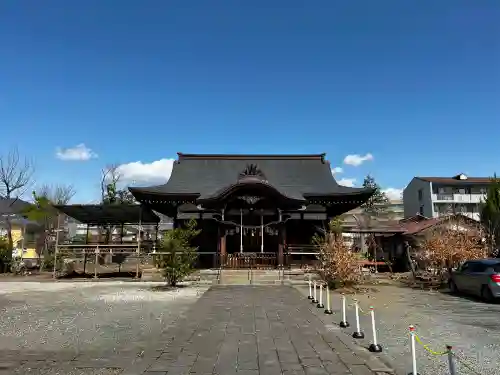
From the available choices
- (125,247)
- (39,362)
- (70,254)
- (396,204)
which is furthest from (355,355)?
(396,204)

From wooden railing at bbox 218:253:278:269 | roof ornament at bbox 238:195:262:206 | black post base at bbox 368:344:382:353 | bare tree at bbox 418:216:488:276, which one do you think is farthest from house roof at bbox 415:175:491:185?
black post base at bbox 368:344:382:353

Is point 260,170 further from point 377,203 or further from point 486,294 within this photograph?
point 377,203

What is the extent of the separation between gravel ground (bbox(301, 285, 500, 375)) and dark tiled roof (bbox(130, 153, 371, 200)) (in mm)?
11213

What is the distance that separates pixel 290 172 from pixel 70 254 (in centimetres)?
1589

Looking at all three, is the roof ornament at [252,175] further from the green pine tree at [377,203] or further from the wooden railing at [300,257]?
the green pine tree at [377,203]

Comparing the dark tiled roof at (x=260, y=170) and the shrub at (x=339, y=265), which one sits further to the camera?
the dark tiled roof at (x=260, y=170)

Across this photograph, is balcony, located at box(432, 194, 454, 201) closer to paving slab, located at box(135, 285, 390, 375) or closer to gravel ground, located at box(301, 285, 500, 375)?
gravel ground, located at box(301, 285, 500, 375)

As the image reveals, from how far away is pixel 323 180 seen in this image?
2594cm

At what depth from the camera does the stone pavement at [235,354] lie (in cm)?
512

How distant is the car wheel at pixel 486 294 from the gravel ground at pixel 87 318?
32.3ft

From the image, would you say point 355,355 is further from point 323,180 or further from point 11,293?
point 323,180

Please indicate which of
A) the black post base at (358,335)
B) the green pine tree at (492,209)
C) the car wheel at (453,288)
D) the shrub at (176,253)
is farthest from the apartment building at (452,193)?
the black post base at (358,335)

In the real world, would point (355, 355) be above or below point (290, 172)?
below

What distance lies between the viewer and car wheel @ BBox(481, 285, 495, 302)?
38.2 ft
